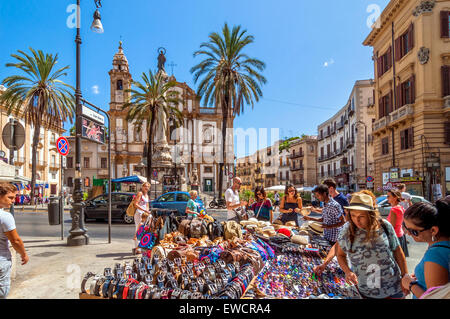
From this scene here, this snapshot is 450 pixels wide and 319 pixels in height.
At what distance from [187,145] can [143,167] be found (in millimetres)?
22960

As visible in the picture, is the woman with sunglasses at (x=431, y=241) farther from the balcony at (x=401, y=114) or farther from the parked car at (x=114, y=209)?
the balcony at (x=401, y=114)

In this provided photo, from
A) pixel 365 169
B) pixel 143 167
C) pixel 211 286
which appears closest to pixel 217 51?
pixel 143 167

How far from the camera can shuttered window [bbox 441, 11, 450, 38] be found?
68.8 feet

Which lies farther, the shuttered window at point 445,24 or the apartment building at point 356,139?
the apartment building at point 356,139

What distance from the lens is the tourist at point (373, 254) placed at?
252cm

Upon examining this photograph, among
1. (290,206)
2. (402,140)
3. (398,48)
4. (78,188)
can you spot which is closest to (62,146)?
(78,188)

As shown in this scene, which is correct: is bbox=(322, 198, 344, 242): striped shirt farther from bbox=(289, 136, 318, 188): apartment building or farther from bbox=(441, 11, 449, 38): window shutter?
bbox=(289, 136, 318, 188): apartment building

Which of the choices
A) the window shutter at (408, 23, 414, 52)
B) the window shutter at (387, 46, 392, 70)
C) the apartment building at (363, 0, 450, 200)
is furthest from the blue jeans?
the window shutter at (387, 46, 392, 70)

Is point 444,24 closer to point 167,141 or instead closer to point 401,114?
point 401,114

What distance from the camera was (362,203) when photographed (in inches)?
104

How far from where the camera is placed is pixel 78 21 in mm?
8562

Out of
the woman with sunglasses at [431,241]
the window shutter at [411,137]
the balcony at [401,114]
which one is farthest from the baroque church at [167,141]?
the woman with sunglasses at [431,241]

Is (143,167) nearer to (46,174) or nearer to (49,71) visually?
(49,71)

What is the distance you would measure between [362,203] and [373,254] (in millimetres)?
437
